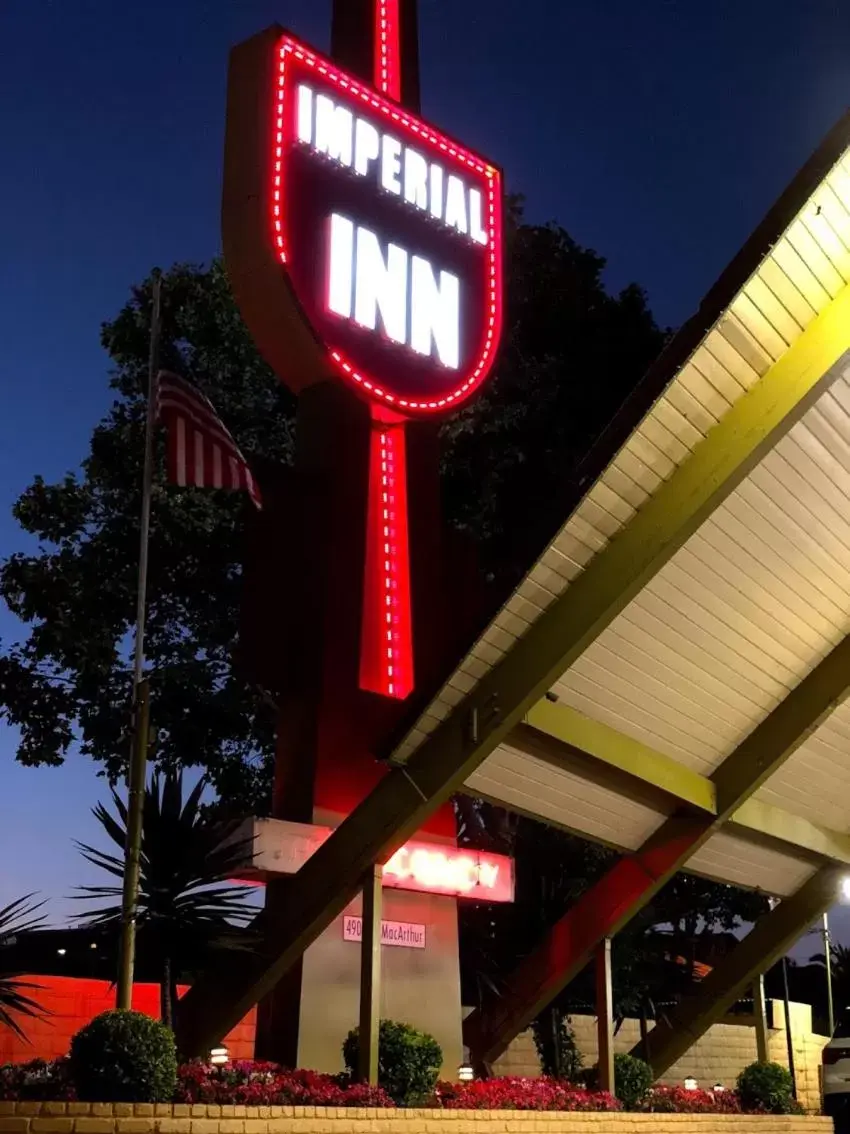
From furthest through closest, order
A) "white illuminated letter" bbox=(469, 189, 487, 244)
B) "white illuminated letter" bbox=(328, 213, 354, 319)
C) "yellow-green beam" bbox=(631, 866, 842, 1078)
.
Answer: "white illuminated letter" bbox=(469, 189, 487, 244) → "yellow-green beam" bbox=(631, 866, 842, 1078) → "white illuminated letter" bbox=(328, 213, 354, 319)

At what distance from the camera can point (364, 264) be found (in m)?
16.0

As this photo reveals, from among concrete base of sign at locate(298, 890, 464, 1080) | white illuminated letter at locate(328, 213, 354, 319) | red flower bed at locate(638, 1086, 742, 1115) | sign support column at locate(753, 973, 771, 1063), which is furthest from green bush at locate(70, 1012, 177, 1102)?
sign support column at locate(753, 973, 771, 1063)

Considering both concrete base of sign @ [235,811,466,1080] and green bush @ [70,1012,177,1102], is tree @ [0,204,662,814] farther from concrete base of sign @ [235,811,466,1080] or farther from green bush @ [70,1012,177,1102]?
green bush @ [70,1012,177,1102]

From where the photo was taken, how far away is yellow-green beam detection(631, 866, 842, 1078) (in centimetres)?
1697

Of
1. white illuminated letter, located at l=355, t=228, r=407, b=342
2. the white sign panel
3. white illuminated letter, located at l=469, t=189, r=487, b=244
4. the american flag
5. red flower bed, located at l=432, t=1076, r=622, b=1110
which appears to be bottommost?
red flower bed, located at l=432, t=1076, r=622, b=1110

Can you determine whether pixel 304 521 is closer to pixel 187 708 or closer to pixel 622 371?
pixel 187 708

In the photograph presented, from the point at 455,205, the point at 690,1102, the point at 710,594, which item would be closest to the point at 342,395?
the point at 455,205

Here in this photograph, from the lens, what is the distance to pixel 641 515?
35.5 ft

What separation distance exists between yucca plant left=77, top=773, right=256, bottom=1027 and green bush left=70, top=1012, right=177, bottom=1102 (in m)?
1.46

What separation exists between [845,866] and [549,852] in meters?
6.60

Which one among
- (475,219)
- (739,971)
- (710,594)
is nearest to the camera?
(710,594)

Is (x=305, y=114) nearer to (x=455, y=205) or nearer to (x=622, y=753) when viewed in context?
(x=455, y=205)

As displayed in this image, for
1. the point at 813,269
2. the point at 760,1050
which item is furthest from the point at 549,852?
the point at 813,269

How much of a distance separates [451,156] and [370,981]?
469 inches
